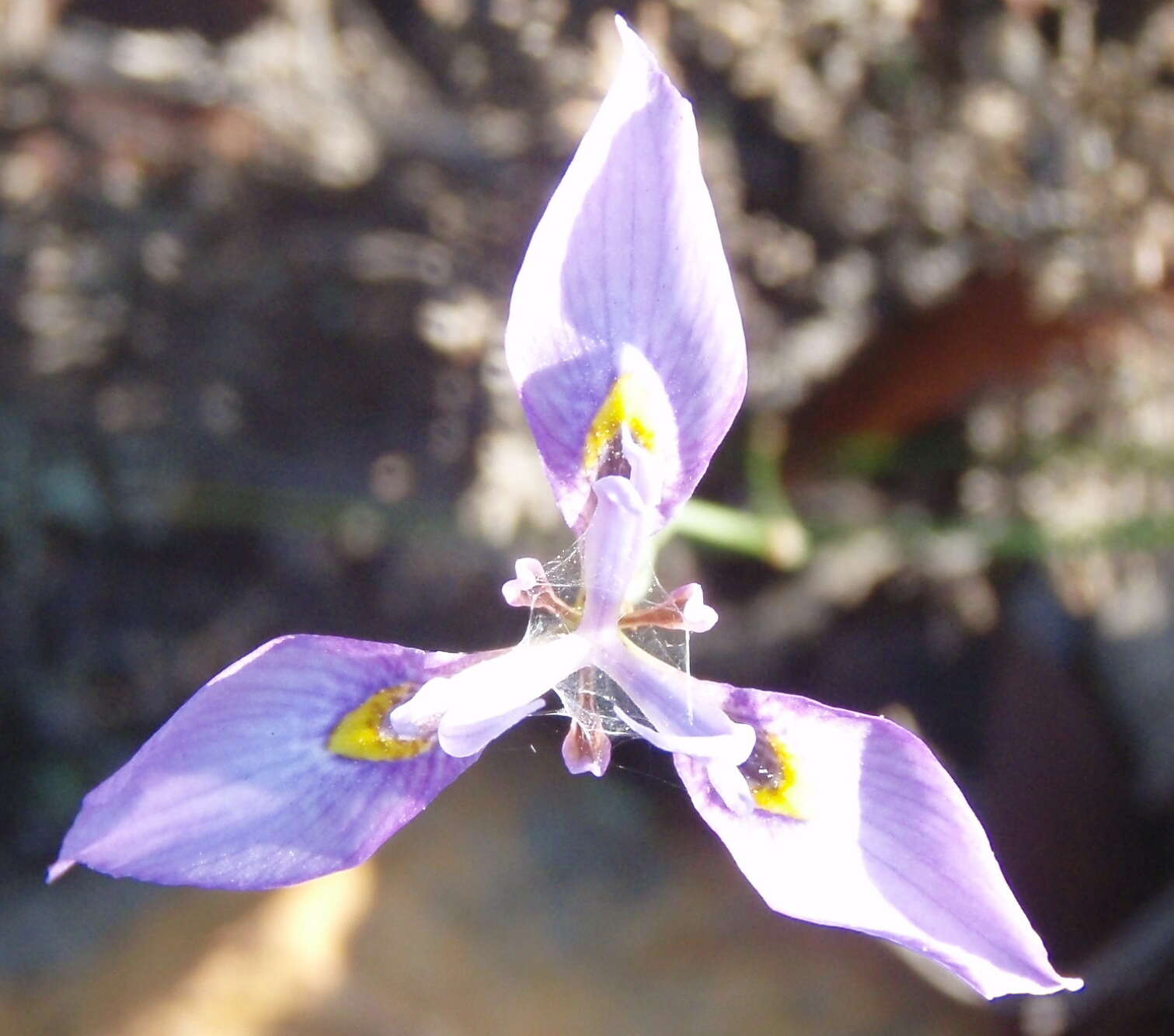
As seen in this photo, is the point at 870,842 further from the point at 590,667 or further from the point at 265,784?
the point at 265,784

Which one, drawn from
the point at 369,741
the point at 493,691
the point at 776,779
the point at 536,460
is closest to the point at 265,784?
the point at 369,741

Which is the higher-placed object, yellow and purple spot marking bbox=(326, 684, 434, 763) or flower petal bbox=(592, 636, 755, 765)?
flower petal bbox=(592, 636, 755, 765)

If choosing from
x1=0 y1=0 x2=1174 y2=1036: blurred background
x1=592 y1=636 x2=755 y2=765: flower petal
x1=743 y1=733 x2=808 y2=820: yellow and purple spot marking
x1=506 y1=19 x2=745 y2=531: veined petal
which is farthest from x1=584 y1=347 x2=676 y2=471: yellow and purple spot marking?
x1=0 y1=0 x2=1174 y2=1036: blurred background

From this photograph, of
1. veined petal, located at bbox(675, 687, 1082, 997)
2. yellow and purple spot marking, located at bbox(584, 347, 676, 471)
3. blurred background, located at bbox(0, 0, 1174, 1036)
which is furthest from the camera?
blurred background, located at bbox(0, 0, 1174, 1036)

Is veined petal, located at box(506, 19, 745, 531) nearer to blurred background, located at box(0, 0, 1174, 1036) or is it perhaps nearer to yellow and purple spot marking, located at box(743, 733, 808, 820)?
yellow and purple spot marking, located at box(743, 733, 808, 820)

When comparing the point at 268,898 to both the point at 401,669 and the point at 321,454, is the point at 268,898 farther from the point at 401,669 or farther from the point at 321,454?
the point at 401,669

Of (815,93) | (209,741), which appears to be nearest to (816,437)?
(815,93)

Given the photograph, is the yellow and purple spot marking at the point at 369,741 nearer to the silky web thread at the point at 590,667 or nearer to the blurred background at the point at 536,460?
the silky web thread at the point at 590,667
